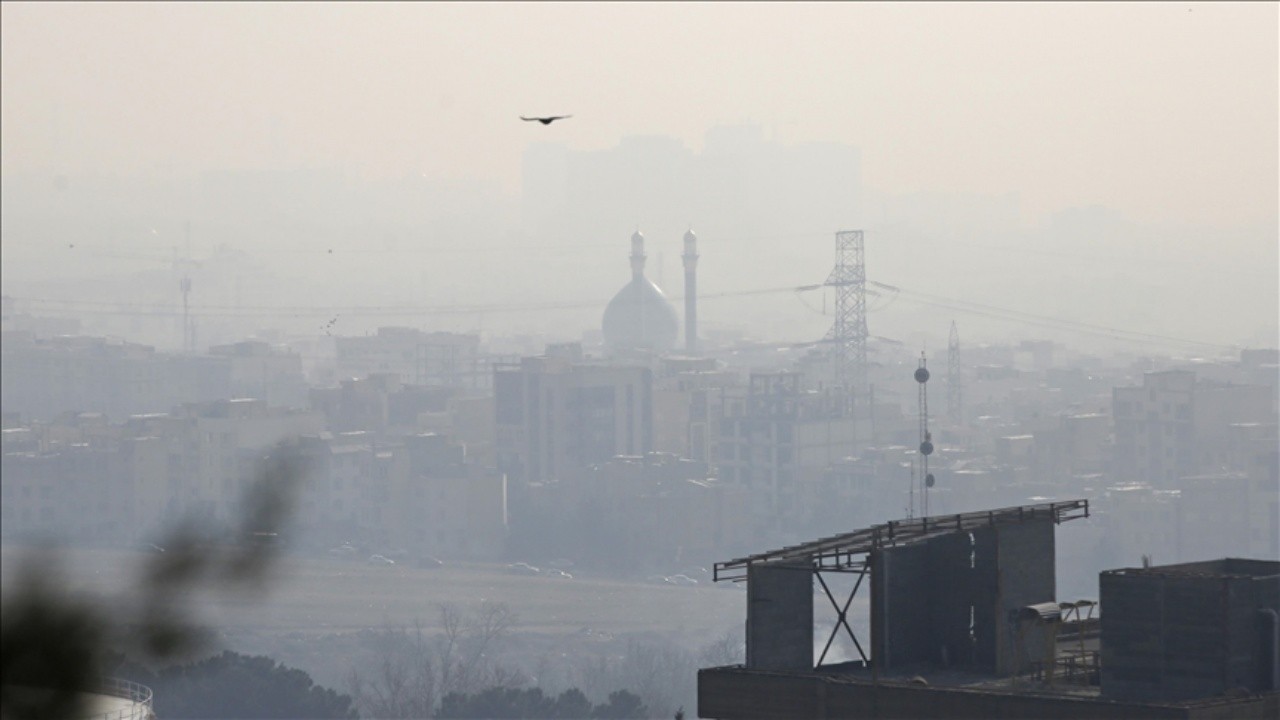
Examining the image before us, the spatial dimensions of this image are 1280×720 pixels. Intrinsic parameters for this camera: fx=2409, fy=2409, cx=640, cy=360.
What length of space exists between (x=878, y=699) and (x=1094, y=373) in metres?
80.0

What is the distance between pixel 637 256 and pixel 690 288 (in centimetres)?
578

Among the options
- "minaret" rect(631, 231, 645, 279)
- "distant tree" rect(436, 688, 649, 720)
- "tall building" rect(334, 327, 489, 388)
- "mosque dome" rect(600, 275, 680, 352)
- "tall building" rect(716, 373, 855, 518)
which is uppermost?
"minaret" rect(631, 231, 645, 279)

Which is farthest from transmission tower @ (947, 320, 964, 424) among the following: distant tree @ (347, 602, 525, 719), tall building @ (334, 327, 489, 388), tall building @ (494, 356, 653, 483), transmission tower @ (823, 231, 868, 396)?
distant tree @ (347, 602, 525, 719)

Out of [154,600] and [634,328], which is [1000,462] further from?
[634,328]

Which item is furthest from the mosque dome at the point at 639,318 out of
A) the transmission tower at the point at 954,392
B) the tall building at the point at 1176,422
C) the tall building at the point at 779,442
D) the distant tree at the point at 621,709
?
the distant tree at the point at 621,709

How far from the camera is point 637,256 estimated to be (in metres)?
92.9

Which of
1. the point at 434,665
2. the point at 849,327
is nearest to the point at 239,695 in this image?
the point at 434,665

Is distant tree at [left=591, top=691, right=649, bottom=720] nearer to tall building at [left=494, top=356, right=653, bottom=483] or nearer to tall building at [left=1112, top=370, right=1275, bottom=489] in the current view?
tall building at [left=1112, top=370, right=1275, bottom=489]

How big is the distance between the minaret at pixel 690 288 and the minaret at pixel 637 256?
2268 mm

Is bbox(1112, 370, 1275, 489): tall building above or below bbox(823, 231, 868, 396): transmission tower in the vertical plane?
below

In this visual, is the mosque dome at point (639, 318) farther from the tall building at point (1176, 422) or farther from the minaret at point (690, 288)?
the tall building at point (1176, 422)

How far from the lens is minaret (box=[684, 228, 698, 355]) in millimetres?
96375

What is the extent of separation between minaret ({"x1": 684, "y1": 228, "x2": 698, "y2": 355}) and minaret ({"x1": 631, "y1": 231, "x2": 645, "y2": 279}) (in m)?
2.27


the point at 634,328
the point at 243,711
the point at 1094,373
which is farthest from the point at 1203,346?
the point at 243,711
